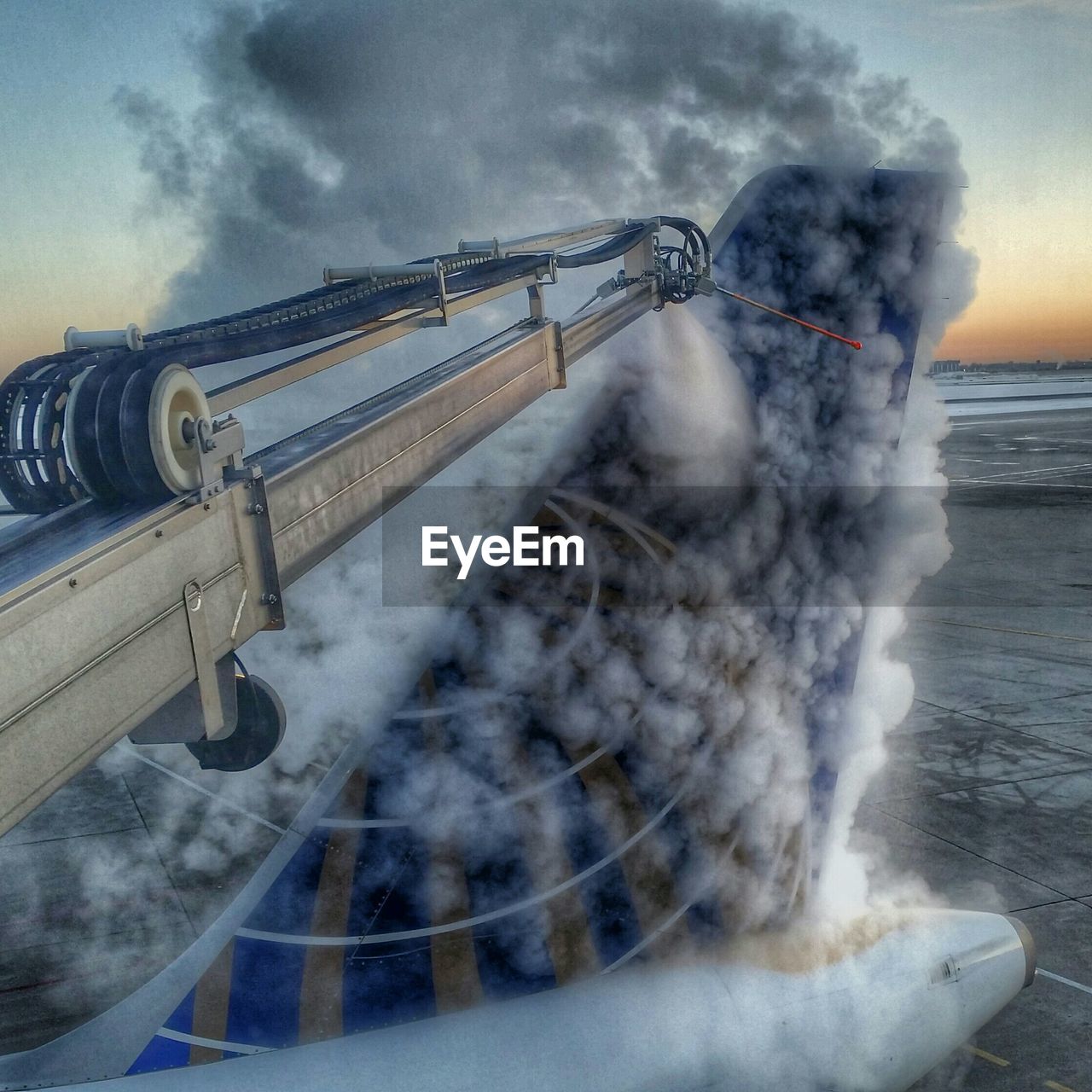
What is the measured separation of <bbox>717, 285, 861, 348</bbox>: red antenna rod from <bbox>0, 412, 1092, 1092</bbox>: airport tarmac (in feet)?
21.9

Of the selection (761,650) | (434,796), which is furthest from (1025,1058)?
(434,796)

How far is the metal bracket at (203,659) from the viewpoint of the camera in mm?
4922

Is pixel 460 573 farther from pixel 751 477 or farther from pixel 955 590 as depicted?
pixel 955 590

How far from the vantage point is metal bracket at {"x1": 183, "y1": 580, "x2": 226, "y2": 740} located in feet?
16.1

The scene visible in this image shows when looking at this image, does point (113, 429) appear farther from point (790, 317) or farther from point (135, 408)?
point (790, 317)

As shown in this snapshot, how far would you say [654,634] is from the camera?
30.5 feet

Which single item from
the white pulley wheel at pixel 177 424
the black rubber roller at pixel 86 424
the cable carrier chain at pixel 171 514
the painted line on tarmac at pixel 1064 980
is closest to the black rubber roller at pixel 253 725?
the cable carrier chain at pixel 171 514

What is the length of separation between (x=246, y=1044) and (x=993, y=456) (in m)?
64.2

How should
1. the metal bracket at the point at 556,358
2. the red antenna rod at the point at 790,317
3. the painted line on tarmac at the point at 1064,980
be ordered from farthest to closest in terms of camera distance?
the painted line on tarmac at the point at 1064,980 < the red antenna rod at the point at 790,317 < the metal bracket at the point at 556,358
